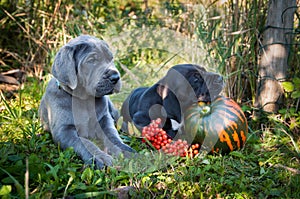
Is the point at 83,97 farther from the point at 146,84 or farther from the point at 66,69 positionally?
the point at 146,84

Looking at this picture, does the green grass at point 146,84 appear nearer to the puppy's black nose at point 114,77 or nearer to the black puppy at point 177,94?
the black puppy at point 177,94

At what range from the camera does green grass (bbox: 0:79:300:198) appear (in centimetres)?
230

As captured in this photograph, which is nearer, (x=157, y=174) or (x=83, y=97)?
(x=157, y=174)

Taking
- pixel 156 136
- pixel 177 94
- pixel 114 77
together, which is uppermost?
pixel 114 77

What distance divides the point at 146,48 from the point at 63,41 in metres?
1.35

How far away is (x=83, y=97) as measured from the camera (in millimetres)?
3203

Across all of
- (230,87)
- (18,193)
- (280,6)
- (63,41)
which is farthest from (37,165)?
(63,41)

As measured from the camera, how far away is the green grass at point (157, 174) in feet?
7.54

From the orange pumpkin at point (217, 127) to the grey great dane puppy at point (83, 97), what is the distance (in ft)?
2.01

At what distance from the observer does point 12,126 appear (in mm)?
3555

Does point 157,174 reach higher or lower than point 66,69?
lower

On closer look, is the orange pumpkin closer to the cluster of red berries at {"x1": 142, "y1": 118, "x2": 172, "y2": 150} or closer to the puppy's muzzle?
the cluster of red berries at {"x1": 142, "y1": 118, "x2": 172, "y2": 150}

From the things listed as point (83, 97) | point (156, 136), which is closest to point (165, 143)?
point (156, 136)

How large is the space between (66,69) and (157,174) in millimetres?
1132
